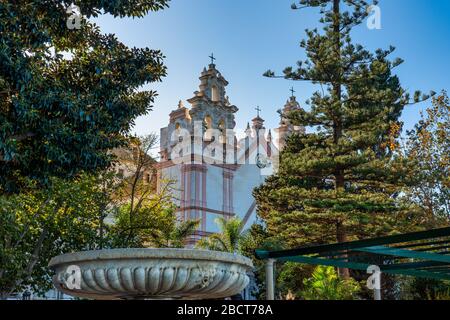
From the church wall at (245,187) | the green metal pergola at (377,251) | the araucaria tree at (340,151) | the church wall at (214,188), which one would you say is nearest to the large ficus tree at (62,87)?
the green metal pergola at (377,251)

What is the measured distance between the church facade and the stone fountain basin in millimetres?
23003

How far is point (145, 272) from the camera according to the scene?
172 inches

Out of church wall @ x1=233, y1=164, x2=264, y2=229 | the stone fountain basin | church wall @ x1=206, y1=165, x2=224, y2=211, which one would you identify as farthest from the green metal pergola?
church wall @ x1=233, y1=164, x2=264, y2=229

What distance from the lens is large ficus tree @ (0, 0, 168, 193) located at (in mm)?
7172

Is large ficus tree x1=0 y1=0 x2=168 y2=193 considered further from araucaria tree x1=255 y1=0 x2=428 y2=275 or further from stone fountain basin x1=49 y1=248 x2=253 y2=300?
araucaria tree x1=255 y1=0 x2=428 y2=275

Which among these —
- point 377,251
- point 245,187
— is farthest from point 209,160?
point 377,251

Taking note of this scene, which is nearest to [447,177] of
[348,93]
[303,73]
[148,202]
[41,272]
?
[348,93]

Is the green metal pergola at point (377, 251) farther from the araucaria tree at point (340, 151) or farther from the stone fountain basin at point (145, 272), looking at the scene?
the araucaria tree at point (340, 151)

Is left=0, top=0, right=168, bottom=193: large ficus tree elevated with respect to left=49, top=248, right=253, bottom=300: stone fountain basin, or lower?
elevated

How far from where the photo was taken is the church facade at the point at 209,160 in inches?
1129

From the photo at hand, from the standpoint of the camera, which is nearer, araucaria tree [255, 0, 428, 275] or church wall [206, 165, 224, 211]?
araucaria tree [255, 0, 428, 275]

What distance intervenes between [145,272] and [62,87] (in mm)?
4419

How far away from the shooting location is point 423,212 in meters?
17.7
